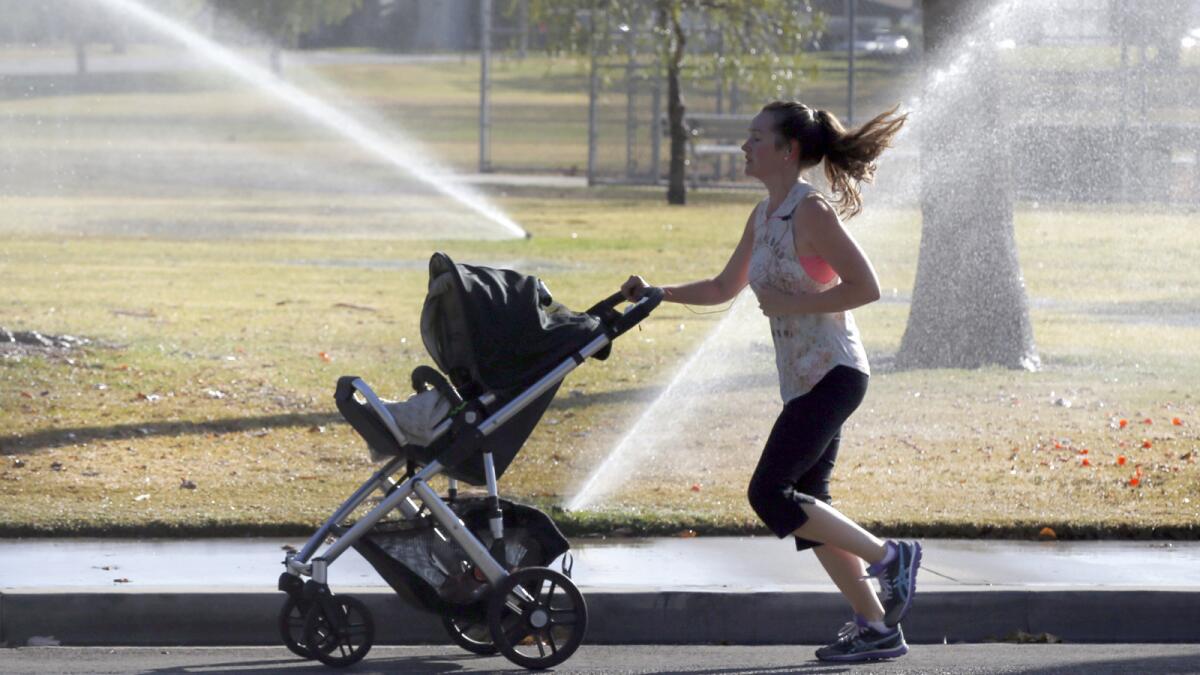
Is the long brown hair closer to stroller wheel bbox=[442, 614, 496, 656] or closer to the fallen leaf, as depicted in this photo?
stroller wheel bbox=[442, 614, 496, 656]

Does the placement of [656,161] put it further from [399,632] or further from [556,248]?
[399,632]

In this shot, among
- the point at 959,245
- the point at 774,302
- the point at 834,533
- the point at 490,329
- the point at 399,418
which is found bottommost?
the point at 834,533

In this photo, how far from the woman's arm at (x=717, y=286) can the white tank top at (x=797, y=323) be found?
17 centimetres

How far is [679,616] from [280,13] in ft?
122

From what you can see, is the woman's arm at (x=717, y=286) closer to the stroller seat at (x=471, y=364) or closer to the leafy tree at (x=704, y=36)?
the stroller seat at (x=471, y=364)

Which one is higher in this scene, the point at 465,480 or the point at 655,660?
the point at 465,480

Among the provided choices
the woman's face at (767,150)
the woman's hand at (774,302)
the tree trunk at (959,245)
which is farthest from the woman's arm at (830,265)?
the tree trunk at (959,245)

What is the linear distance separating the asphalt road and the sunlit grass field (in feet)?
4.14

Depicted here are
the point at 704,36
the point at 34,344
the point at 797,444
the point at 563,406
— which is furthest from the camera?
the point at 704,36

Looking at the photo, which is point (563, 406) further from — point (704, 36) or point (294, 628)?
point (704, 36)

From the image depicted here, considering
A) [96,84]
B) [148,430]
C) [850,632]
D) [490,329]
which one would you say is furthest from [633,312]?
[96,84]

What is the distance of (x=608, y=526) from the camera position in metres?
7.23

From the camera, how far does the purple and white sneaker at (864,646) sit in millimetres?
5617

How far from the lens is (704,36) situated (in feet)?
85.4
